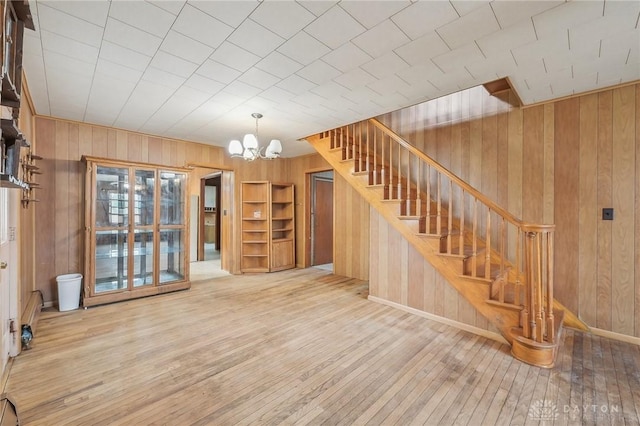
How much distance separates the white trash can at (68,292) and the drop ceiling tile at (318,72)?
3.70 metres

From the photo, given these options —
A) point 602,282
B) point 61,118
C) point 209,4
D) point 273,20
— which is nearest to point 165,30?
point 209,4

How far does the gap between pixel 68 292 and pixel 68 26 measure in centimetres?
308

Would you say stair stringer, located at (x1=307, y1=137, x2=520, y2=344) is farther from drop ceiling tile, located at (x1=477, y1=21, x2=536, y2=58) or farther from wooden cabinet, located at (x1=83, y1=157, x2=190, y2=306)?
wooden cabinet, located at (x1=83, y1=157, x2=190, y2=306)

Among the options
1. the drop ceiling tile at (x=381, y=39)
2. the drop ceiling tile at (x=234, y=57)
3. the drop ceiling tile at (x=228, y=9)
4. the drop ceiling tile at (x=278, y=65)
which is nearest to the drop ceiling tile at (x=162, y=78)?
the drop ceiling tile at (x=234, y=57)

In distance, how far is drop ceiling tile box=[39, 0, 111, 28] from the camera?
1.63m

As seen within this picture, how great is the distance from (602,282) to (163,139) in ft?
19.6

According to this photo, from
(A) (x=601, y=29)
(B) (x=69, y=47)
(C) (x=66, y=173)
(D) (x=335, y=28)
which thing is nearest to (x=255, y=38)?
(D) (x=335, y=28)

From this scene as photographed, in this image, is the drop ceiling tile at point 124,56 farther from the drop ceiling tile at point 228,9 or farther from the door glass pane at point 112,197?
the door glass pane at point 112,197

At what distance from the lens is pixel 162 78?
255 centimetres

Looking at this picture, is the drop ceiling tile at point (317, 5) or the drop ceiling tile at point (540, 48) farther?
the drop ceiling tile at point (540, 48)

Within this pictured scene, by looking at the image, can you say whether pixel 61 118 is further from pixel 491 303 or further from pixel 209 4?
pixel 491 303

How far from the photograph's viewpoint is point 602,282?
275 centimetres

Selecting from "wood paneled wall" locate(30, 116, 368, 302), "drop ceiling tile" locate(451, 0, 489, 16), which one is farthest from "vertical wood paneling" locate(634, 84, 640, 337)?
"wood paneled wall" locate(30, 116, 368, 302)

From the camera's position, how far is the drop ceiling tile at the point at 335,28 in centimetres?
174
